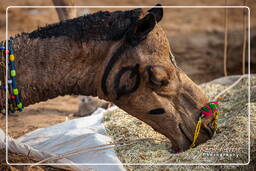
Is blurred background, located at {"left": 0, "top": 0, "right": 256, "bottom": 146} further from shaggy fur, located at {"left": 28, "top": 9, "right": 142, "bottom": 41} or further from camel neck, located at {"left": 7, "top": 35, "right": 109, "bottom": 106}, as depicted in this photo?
shaggy fur, located at {"left": 28, "top": 9, "right": 142, "bottom": 41}

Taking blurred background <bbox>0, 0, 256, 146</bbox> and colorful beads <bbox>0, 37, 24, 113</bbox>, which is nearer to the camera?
colorful beads <bbox>0, 37, 24, 113</bbox>

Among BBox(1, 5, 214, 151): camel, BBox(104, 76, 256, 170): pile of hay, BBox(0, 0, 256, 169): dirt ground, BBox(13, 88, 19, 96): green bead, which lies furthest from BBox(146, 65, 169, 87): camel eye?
BBox(0, 0, 256, 169): dirt ground

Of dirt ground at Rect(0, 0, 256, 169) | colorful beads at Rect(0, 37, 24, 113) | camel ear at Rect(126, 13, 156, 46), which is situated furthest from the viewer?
dirt ground at Rect(0, 0, 256, 169)

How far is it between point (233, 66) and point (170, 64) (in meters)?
5.97

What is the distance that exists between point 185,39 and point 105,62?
Result: 6666 millimetres

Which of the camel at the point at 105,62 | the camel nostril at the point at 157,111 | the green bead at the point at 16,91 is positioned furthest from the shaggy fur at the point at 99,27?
the camel nostril at the point at 157,111

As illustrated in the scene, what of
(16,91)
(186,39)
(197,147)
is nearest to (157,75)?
(197,147)

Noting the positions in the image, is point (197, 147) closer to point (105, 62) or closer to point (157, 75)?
point (157, 75)

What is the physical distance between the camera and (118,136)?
3990 millimetres

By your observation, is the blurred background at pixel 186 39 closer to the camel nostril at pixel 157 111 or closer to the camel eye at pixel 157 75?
the camel nostril at pixel 157 111

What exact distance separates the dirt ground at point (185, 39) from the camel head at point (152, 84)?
2.15m

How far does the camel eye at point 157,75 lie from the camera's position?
3029 millimetres

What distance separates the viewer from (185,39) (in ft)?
31.0

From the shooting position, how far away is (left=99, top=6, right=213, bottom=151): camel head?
9.91ft
